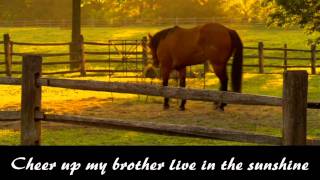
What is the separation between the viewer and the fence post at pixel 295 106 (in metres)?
4.86

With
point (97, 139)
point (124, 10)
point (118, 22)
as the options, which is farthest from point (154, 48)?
point (118, 22)

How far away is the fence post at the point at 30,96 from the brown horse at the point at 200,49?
645 centimetres

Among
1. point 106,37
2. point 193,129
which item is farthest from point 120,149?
point 106,37

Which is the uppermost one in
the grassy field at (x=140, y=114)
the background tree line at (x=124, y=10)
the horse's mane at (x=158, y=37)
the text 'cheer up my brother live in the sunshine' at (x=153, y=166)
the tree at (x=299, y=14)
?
the background tree line at (x=124, y=10)

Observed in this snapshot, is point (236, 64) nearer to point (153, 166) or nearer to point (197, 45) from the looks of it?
point (197, 45)

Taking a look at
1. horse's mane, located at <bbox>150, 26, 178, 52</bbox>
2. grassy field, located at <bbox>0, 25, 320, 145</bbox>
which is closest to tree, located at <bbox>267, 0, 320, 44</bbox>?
grassy field, located at <bbox>0, 25, 320, 145</bbox>

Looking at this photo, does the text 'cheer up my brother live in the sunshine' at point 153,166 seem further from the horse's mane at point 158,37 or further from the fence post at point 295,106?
the horse's mane at point 158,37

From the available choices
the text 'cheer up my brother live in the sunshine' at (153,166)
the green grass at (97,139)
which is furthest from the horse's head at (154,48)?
the text 'cheer up my brother live in the sunshine' at (153,166)

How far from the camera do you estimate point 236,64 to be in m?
12.1

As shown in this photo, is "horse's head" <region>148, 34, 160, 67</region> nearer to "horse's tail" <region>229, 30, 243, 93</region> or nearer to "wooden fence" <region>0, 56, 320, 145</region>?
"horse's tail" <region>229, 30, 243, 93</region>

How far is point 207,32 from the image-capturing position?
40.8ft

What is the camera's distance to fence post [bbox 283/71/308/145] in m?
4.86

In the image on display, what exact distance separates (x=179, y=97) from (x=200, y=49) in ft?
23.6

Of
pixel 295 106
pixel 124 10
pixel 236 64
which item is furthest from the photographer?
pixel 124 10
